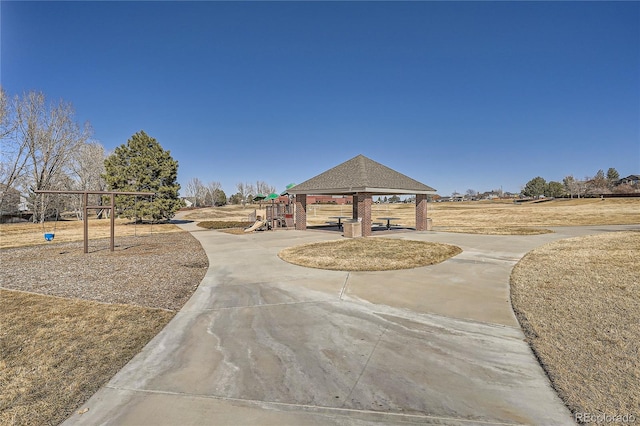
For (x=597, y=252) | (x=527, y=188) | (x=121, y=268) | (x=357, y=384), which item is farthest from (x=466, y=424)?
(x=527, y=188)

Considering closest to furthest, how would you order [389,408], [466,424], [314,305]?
[466,424], [389,408], [314,305]

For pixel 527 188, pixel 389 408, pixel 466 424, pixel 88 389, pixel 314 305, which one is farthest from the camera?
pixel 527 188

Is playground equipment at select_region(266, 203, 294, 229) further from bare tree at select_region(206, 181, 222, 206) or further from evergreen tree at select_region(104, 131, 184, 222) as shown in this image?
bare tree at select_region(206, 181, 222, 206)

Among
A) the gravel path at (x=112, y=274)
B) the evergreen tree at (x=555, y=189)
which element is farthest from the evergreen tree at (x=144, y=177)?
the evergreen tree at (x=555, y=189)

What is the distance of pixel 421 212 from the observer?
21.0m

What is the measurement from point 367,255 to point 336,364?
7127 millimetres

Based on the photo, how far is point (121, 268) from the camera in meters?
9.59

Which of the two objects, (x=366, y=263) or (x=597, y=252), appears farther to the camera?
(x=597, y=252)

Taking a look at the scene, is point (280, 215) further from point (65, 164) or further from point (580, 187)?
point (580, 187)

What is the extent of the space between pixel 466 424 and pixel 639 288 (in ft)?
22.7

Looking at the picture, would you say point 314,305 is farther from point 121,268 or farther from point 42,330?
point 121,268

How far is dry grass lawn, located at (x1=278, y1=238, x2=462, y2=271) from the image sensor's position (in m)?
9.12

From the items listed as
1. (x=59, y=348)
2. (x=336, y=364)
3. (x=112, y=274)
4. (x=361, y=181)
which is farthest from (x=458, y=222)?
(x=59, y=348)

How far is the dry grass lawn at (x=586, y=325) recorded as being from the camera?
116 inches
